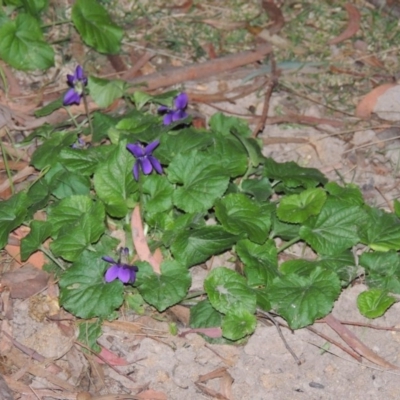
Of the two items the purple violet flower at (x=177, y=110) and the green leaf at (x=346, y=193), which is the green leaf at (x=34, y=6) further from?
the green leaf at (x=346, y=193)

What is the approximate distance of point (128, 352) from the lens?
302 centimetres

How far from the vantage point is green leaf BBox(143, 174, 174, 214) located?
10.4ft

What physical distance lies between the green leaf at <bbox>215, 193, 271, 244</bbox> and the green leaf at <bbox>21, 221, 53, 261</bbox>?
0.63 meters

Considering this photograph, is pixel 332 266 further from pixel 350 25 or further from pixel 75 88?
pixel 350 25

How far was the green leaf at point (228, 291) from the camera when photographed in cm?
296

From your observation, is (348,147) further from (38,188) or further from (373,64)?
(38,188)

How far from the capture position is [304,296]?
298cm

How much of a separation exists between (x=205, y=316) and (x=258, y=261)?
0.28 m

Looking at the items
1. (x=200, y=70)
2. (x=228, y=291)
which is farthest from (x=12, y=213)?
(x=200, y=70)

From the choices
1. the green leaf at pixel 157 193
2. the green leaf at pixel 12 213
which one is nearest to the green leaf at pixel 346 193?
the green leaf at pixel 157 193

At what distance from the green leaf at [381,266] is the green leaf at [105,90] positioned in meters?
1.36

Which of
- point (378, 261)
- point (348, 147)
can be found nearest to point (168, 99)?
point (348, 147)

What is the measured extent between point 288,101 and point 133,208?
1.20 meters

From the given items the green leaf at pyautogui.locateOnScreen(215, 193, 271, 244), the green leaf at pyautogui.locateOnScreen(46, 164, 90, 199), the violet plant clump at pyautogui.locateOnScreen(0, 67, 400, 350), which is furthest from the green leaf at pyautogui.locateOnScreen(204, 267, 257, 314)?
the green leaf at pyautogui.locateOnScreen(46, 164, 90, 199)
